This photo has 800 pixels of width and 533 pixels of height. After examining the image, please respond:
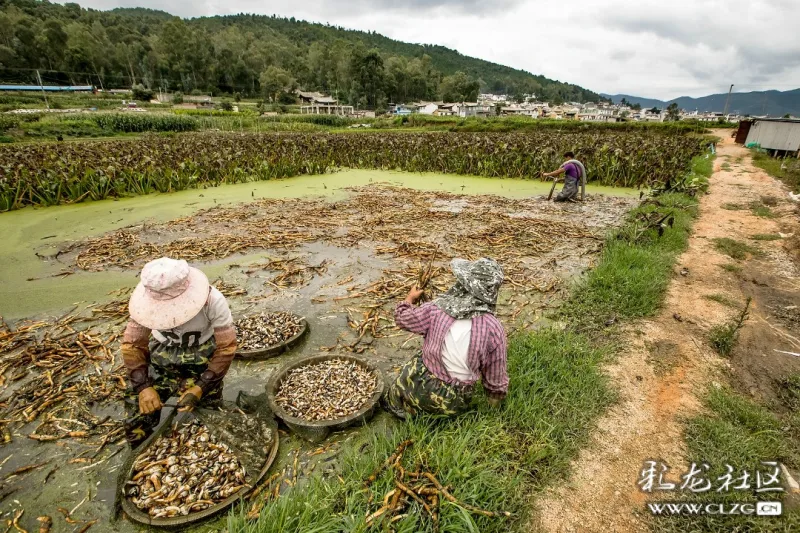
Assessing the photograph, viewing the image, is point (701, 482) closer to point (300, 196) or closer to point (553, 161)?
point (300, 196)

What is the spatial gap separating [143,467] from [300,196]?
812 cm

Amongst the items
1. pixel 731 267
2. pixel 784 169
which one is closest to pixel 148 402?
pixel 731 267

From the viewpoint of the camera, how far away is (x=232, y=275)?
4.97m

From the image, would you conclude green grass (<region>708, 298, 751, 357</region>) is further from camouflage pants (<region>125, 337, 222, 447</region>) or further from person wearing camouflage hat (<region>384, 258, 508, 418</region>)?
camouflage pants (<region>125, 337, 222, 447</region>)

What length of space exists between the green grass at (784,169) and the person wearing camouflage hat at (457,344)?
43.7 ft

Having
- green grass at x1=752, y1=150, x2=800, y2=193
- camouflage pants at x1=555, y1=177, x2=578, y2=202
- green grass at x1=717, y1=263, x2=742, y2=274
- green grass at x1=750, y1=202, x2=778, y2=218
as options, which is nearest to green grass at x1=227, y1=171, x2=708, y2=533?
green grass at x1=717, y1=263, x2=742, y2=274

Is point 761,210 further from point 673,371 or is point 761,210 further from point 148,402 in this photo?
point 148,402

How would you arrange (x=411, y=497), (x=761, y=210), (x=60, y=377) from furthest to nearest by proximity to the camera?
(x=761, y=210), (x=60, y=377), (x=411, y=497)

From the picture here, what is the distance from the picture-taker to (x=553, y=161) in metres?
12.0

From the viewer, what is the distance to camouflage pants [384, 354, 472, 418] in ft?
7.58

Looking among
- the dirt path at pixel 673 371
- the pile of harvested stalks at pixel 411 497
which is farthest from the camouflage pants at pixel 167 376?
the dirt path at pixel 673 371

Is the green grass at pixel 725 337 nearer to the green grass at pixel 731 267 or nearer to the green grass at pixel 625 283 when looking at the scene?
the green grass at pixel 625 283

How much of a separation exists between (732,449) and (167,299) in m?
3.58

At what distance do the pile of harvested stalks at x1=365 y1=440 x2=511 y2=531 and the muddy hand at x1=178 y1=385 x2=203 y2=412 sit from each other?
1134 mm
